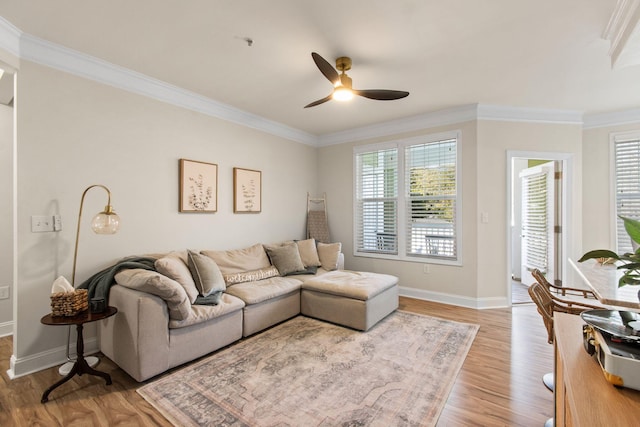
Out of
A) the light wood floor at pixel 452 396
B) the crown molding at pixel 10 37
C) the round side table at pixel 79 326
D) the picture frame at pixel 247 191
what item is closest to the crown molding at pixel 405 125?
the picture frame at pixel 247 191

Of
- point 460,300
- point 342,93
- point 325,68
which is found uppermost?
point 325,68

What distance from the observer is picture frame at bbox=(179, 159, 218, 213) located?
3477mm

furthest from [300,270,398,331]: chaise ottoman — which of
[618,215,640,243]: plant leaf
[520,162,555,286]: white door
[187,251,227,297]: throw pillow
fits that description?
[520,162,555,286]: white door

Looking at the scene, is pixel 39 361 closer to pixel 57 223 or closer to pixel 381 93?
pixel 57 223

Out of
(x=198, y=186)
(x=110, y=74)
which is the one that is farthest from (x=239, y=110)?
(x=110, y=74)

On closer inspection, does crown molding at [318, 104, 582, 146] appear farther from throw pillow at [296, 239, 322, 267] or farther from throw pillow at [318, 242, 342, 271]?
throw pillow at [296, 239, 322, 267]

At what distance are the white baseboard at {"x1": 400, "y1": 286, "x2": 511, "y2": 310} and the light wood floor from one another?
3.36ft

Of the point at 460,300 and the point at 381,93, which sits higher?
the point at 381,93

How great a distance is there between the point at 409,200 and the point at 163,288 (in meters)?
3.52

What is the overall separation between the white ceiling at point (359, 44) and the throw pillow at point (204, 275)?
188cm

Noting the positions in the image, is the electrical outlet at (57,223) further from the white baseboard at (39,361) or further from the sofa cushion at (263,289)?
the sofa cushion at (263,289)

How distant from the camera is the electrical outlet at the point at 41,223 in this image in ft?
8.10

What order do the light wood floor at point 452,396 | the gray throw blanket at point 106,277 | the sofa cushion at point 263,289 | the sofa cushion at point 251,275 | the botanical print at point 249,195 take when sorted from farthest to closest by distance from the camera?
the botanical print at point 249,195 → the sofa cushion at point 251,275 → the sofa cushion at point 263,289 → the gray throw blanket at point 106,277 → the light wood floor at point 452,396

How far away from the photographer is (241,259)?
146 inches
